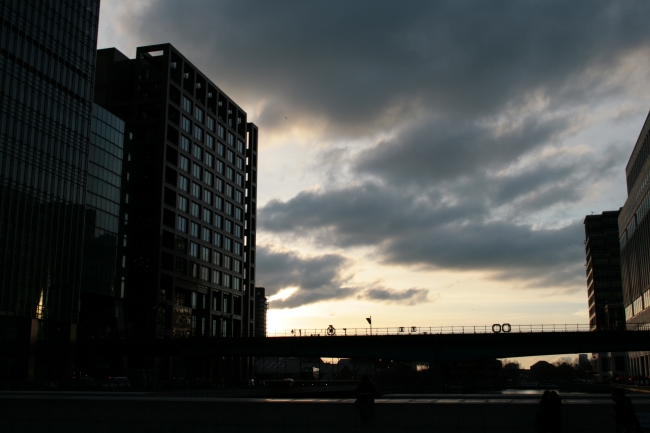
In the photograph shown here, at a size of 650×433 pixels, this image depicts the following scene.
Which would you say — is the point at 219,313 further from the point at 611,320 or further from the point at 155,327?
the point at 611,320

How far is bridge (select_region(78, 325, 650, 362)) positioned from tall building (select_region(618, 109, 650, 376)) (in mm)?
33094

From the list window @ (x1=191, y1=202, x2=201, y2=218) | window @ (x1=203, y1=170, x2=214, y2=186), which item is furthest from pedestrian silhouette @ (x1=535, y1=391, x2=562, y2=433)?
window @ (x1=203, y1=170, x2=214, y2=186)

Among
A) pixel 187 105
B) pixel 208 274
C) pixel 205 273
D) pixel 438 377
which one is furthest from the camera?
pixel 208 274

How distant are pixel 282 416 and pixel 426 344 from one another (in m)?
55.1

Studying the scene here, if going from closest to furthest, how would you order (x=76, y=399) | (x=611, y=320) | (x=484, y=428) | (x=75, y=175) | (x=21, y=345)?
1. (x=484, y=428)
2. (x=76, y=399)
3. (x=21, y=345)
4. (x=75, y=175)
5. (x=611, y=320)

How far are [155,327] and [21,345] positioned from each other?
33.1 metres

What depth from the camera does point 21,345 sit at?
80875mm

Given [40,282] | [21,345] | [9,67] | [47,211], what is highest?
[9,67]

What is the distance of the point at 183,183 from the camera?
413 ft

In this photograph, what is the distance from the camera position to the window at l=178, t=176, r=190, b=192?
124375 millimetres

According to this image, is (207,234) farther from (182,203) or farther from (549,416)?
(549,416)

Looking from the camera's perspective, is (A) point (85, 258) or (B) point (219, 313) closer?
(A) point (85, 258)

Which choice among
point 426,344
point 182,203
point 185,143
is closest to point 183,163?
point 185,143

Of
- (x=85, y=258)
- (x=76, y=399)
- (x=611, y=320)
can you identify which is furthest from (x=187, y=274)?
(x=611, y=320)
